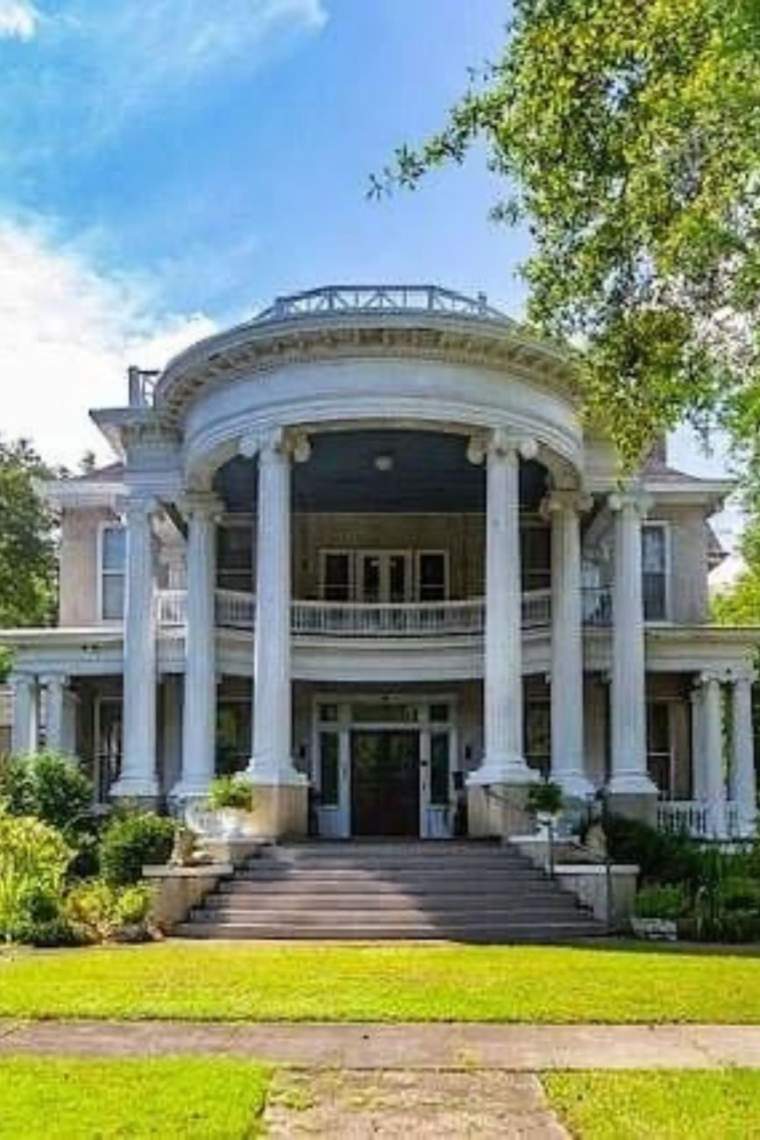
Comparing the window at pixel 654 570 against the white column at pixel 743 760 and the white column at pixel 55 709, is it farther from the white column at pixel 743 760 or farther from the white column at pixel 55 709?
the white column at pixel 55 709

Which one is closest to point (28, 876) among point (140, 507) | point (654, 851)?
point (654, 851)

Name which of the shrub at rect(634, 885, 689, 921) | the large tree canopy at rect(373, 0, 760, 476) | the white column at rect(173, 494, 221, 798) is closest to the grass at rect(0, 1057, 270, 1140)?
the large tree canopy at rect(373, 0, 760, 476)

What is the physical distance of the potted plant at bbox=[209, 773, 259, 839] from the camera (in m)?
21.8

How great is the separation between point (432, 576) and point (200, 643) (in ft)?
19.8

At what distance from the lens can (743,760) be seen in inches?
1106

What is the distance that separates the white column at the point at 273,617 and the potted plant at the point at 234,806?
46cm

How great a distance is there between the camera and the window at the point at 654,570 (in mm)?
30609

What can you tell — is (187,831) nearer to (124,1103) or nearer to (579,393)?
(579,393)

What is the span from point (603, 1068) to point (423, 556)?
21858 mm

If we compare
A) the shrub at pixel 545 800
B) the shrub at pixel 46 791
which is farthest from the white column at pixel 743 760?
the shrub at pixel 46 791

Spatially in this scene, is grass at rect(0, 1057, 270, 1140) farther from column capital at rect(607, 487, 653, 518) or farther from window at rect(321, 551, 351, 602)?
window at rect(321, 551, 351, 602)

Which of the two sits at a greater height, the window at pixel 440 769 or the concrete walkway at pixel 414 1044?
the window at pixel 440 769

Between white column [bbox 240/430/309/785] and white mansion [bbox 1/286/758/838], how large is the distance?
0.05m

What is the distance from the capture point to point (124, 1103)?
23.5 feet
